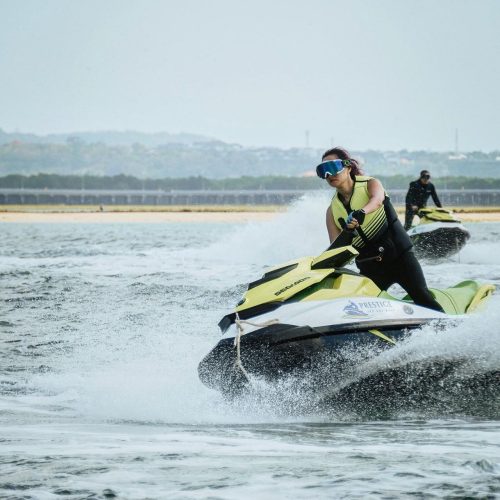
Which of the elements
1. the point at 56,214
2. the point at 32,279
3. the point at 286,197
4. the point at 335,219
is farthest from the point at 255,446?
the point at 286,197

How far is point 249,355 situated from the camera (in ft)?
21.5

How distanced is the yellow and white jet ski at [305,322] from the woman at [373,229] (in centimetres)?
25

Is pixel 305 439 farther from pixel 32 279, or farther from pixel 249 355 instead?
pixel 32 279

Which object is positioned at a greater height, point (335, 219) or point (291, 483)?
point (335, 219)

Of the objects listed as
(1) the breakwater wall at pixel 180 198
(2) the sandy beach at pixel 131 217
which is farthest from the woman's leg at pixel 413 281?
(1) the breakwater wall at pixel 180 198

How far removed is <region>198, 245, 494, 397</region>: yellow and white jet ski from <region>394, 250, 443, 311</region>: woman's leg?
14 cm

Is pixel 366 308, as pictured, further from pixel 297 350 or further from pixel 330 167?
pixel 330 167

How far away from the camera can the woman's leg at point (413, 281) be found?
7.09 metres

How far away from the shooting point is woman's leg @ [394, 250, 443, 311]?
7.09 m

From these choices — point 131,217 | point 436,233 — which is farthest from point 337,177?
point 131,217

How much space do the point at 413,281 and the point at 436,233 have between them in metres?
12.3

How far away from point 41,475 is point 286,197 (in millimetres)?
92644

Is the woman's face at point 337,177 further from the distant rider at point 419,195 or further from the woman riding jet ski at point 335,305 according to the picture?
the distant rider at point 419,195

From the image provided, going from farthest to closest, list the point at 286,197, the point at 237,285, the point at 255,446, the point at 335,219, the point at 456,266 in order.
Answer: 1. the point at 286,197
2. the point at 456,266
3. the point at 237,285
4. the point at 335,219
5. the point at 255,446
